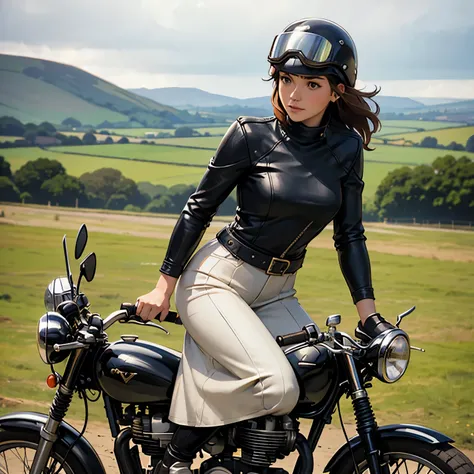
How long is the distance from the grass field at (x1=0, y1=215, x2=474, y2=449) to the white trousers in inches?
94.4

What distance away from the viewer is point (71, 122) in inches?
452

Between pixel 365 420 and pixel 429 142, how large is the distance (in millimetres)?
7728

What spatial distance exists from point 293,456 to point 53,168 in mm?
7484

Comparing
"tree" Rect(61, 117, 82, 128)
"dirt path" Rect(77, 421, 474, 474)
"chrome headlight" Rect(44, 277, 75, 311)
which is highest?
"tree" Rect(61, 117, 82, 128)

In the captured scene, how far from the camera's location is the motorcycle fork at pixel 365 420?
7.90 ft

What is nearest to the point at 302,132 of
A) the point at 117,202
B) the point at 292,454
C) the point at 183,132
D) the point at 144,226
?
the point at 292,454

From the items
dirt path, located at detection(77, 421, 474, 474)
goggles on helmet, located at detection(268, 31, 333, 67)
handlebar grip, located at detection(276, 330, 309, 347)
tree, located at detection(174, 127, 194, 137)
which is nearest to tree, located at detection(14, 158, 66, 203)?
tree, located at detection(174, 127, 194, 137)

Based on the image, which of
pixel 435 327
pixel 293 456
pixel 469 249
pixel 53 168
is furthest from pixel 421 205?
pixel 293 456

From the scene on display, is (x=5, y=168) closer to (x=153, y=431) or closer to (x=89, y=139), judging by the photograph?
(x=89, y=139)

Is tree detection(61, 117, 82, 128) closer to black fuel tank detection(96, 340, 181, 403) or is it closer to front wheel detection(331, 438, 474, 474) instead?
black fuel tank detection(96, 340, 181, 403)

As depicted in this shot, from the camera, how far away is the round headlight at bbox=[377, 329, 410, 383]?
2.38m

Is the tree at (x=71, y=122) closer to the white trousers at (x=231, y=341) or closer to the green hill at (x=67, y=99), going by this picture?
the green hill at (x=67, y=99)

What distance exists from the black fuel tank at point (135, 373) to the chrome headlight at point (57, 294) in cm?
19

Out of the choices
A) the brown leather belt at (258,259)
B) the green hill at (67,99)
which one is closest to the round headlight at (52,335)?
the brown leather belt at (258,259)
